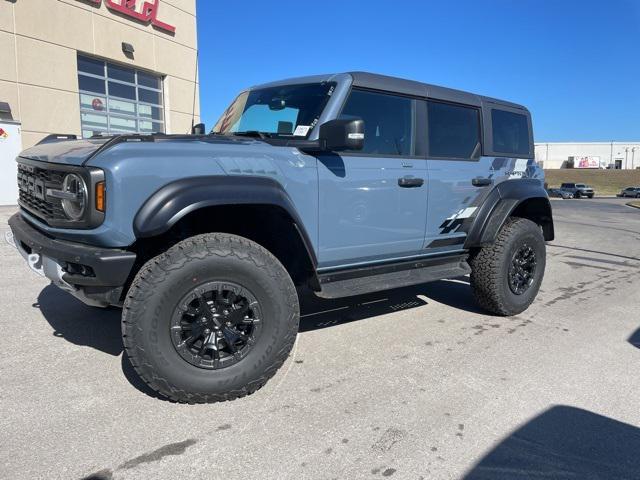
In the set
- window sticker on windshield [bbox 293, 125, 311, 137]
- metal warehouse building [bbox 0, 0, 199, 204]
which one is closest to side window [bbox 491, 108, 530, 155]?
window sticker on windshield [bbox 293, 125, 311, 137]

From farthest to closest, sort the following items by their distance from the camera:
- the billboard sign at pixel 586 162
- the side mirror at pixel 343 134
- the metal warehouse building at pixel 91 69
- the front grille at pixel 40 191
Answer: the billboard sign at pixel 586 162 → the metal warehouse building at pixel 91 69 → the side mirror at pixel 343 134 → the front grille at pixel 40 191

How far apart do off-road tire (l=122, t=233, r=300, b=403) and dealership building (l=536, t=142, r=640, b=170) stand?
11135 cm

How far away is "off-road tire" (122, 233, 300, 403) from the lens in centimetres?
267

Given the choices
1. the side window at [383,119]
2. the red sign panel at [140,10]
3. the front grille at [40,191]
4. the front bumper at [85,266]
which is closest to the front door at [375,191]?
the side window at [383,119]

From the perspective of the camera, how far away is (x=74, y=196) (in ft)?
8.85

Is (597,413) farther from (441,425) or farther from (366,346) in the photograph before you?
(366,346)

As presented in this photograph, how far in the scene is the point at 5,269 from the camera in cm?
606

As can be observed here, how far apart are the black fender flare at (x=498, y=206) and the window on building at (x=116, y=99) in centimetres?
1339

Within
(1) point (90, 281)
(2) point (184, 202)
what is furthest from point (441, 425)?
(1) point (90, 281)

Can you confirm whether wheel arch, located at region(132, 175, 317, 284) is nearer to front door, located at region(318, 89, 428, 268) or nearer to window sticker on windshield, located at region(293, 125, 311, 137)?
front door, located at region(318, 89, 428, 268)

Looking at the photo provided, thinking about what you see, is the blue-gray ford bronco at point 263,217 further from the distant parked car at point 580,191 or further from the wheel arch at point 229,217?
the distant parked car at point 580,191

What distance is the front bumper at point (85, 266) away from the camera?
2.61 m

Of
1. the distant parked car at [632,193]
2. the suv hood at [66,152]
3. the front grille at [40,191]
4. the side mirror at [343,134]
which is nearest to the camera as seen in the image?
the suv hood at [66,152]

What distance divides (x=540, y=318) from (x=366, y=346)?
2.04 metres
